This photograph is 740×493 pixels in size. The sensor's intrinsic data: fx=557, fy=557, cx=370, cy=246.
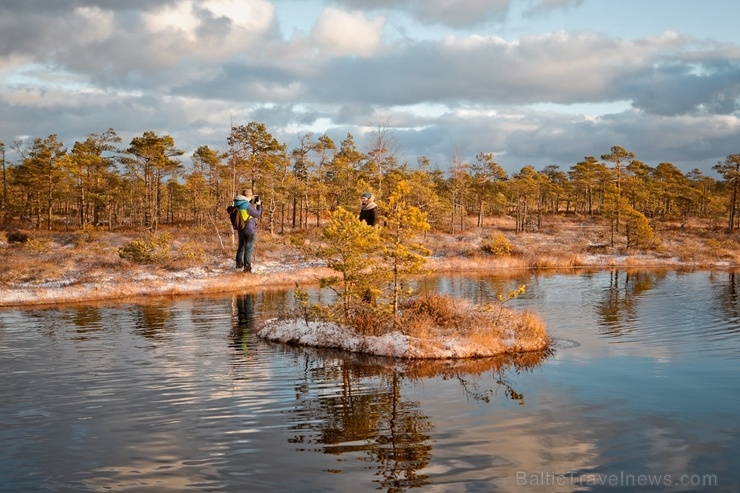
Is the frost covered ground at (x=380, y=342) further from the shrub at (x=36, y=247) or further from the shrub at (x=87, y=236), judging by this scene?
the shrub at (x=87, y=236)

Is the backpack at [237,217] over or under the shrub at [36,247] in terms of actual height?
over

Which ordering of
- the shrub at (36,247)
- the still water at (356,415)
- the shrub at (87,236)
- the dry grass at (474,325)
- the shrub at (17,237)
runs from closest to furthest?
the still water at (356,415), the dry grass at (474,325), the shrub at (36,247), the shrub at (87,236), the shrub at (17,237)

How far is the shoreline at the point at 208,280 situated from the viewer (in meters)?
30.5

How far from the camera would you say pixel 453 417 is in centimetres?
1091

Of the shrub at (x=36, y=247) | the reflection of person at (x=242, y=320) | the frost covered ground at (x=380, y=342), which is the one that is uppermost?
the shrub at (x=36, y=247)

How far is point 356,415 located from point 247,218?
34.2 feet

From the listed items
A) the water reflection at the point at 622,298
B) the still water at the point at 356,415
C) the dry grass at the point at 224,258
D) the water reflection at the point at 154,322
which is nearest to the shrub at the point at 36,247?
the dry grass at the point at 224,258

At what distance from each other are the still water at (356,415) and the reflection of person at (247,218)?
9.17ft

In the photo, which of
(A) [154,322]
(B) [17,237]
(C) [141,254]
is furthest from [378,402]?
(B) [17,237]

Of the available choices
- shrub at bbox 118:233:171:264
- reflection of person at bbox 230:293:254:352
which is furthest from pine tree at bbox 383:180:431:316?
shrub at bbox 118:233:171:264

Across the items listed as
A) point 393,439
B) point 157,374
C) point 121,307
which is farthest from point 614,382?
point 121,307

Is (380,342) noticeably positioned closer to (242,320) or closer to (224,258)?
(242,320)

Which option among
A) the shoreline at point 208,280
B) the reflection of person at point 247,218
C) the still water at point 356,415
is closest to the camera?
the still water at point 356,415

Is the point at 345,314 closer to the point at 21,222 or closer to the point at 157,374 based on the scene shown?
the point at 157,374
